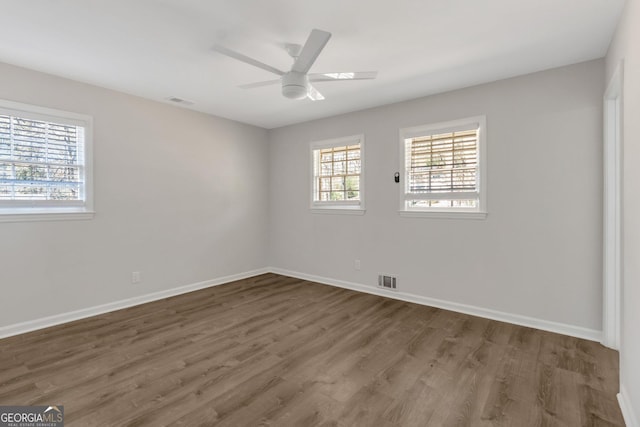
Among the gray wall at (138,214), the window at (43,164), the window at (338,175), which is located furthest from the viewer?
the window at (338,175)

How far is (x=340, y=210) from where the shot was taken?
4.77 meters

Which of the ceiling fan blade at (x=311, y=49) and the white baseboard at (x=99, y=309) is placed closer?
the ceiling fan blade at (x=311, y=49)

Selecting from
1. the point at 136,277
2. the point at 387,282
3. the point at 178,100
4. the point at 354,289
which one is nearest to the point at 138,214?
the point at 136,277

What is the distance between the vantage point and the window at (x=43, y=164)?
10.0 feet

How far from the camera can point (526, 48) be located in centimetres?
269

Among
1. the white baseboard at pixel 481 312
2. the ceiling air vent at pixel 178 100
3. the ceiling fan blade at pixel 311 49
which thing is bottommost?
the white baseboard at pixel 481 312

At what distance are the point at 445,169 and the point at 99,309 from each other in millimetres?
4400

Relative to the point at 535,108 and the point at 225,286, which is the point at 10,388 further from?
the point at 535,108

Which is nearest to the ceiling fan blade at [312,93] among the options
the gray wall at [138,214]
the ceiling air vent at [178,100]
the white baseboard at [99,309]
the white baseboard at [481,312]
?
the ceiling air vent at [178,100]

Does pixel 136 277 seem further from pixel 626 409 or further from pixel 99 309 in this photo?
pixel 626 409

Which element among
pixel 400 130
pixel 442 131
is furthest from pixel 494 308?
pixel 400 130

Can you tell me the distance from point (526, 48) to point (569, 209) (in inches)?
61.1

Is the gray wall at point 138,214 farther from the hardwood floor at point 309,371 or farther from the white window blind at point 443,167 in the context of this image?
the white window blind at point 443,167

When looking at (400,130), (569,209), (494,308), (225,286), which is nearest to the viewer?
(569,209)
